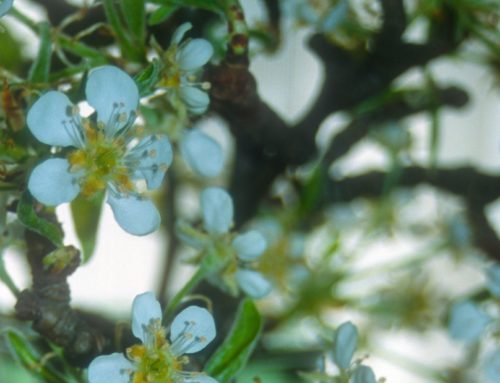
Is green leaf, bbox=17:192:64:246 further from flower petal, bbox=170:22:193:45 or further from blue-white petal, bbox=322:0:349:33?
blue-white petal, bbox=322:0:349:33

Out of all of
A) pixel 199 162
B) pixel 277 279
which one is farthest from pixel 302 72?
pixel 199 162

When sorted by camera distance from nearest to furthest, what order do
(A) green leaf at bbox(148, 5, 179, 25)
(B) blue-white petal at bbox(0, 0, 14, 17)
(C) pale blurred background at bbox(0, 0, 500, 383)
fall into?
1. (B) blue-white petal at bbox(0, 0, 14, 17)
2. (A) green leaf at bbox(148, 5, 179, 25)
3. (C) pale blurred background at bbox(0, 0, 500, 383)

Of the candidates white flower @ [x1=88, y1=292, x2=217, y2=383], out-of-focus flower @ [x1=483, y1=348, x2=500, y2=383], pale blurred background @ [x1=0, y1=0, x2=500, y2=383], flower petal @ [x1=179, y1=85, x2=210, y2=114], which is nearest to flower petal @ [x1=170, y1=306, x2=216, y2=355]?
white flower @ [x1=88, y1=292, x2=217, y2=383]

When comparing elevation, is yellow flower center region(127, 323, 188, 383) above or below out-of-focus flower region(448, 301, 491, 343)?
above

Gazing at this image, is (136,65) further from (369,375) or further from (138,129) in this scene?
(369,375)

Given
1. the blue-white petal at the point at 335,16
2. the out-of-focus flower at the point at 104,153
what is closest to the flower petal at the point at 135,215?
the out-of-focus flower at the point at 104,153

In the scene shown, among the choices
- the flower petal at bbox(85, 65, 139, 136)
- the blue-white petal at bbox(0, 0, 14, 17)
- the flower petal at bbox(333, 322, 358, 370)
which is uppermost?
the blue-white petal at bbox(0, 0, 14, 17)
